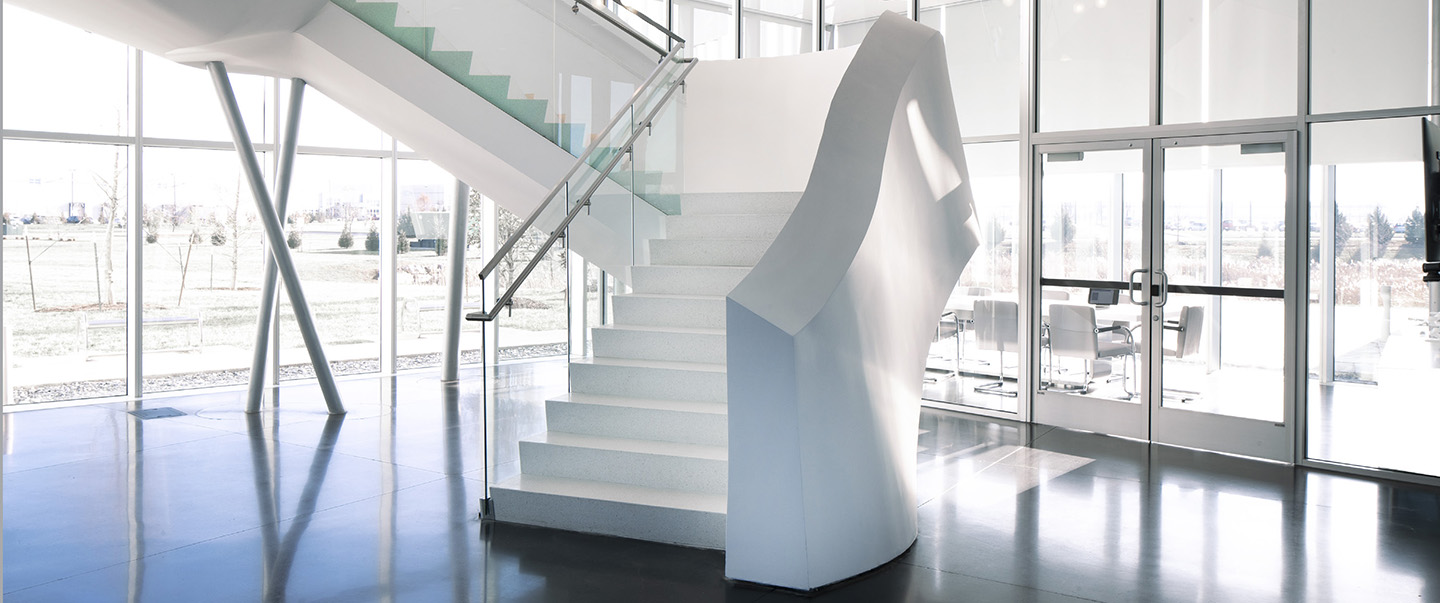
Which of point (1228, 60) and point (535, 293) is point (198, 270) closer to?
point (535, 293)

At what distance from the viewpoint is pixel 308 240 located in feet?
35.1

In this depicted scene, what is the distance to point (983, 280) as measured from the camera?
8.70 metres

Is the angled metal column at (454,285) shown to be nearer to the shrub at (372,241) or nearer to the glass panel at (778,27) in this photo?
the shrub at (372,241)

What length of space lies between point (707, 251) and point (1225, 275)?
384 cm

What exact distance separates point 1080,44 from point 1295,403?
3.15m

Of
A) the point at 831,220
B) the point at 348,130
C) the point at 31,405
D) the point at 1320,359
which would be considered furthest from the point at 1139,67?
the point at 31,405

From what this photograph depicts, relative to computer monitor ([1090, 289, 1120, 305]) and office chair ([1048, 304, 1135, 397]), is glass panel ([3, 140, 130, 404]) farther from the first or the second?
computer monitor ([1090, 289, 1120, 305])

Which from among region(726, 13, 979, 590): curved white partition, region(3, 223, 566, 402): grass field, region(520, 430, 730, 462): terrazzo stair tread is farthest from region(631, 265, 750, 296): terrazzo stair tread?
region(3, 223, 566, 402): grass field

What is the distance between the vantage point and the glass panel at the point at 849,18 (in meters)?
9.40

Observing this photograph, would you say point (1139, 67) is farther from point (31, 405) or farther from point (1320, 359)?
point (31, 405)

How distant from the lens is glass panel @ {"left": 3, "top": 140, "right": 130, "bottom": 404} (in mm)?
8906

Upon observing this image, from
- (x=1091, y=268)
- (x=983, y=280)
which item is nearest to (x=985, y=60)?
(x=983, y=280)

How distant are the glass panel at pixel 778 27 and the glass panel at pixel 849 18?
0.56ft

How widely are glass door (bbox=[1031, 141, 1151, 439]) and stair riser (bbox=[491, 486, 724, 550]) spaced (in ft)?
14.6
